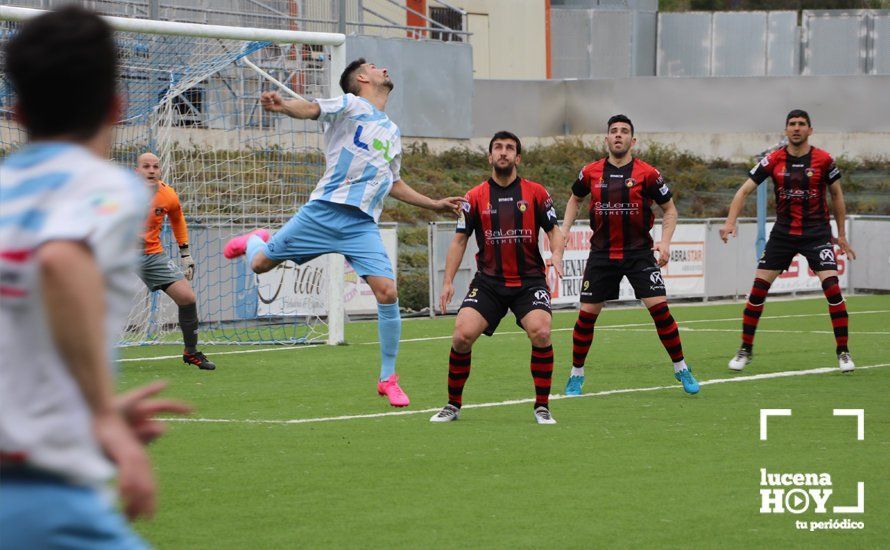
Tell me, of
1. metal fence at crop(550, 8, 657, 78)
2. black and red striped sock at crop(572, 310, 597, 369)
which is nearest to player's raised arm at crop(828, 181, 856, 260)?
black and red striped sock at crop(572, 310, 597, 369)

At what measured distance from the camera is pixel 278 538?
19.1ft

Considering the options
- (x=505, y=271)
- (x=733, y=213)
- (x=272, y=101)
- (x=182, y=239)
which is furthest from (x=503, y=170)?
(x=182, y=239)

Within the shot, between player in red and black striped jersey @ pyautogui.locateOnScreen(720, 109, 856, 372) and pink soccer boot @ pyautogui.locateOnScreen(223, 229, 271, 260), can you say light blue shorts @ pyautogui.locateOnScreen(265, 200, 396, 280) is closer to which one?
pink soccer boot @ pyautogui.locateOnScreen(223, 229, 271, 260)

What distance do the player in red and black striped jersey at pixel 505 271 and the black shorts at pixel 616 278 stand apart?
1595 millimetres

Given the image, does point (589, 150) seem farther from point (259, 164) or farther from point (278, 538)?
point (278, 538)

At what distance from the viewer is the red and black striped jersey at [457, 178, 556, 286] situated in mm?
9398

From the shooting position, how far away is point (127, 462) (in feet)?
8.57

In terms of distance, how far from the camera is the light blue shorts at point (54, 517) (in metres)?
2.58

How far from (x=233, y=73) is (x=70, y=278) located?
15.1 metres

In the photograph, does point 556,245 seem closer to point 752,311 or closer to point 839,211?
point 752,311

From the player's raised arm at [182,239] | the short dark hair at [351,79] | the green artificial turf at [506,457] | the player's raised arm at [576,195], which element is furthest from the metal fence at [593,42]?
the short dark hair at [351,79]

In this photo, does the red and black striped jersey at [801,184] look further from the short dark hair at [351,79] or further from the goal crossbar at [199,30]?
the goal crossbar at [199,30]

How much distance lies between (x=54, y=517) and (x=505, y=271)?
6.91 metres

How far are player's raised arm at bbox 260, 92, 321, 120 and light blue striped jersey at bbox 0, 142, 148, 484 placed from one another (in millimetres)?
5822
